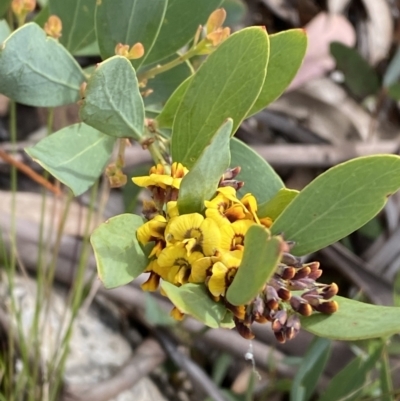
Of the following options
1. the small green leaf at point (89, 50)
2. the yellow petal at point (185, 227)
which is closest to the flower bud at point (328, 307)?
the yellow petal at point (185, 227)

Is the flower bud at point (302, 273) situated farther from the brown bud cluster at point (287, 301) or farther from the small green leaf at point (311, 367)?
the small green leaf at point (311, 367)

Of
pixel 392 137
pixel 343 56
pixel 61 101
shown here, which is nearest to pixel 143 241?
pixel 61 101

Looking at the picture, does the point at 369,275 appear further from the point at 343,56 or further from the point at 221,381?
the point at 343,56

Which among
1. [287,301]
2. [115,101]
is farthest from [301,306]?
[115,101]

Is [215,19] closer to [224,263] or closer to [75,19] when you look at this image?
[75,19]

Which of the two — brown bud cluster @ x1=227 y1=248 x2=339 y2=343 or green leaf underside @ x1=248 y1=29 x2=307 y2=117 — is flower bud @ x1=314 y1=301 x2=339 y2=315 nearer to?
brown bud cluster @ x1=227 y1=248 x2=339 y2=343

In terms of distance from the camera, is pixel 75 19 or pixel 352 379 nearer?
pixel 75 19

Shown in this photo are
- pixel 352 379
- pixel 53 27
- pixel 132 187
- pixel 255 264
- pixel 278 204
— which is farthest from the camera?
pixel 132 187
